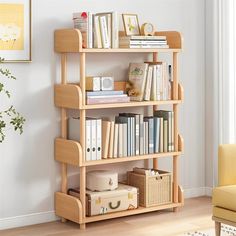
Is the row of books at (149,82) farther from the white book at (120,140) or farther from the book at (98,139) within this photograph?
the book at (98,139)

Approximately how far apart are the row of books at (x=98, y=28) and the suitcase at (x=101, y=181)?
950 millimetres

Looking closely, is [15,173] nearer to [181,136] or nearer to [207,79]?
[181,136]

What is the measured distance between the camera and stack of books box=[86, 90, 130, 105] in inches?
177

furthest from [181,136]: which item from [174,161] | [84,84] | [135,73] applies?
[84,84]

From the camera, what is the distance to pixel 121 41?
475 cm

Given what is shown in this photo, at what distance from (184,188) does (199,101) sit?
77 centimetres

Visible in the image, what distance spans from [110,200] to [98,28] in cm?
126

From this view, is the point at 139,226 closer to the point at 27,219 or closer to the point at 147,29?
the point at 27,219

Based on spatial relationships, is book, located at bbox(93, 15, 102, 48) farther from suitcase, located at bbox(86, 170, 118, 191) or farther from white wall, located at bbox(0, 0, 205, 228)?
suitcase, located at bbox(86, 170, 118, 191)

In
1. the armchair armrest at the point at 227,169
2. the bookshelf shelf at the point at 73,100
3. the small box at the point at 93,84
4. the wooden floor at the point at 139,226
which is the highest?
the small box at the point at 93,84

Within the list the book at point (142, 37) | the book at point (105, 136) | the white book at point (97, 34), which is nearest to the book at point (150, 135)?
the book at point (105, 136)

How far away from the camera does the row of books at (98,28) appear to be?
4461 millimetres

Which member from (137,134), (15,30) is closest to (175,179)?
(137,134)

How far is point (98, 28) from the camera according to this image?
450cm
